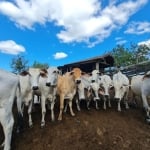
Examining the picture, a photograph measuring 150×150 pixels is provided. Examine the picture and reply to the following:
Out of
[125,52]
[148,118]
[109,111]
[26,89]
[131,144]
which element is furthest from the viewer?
[125,52]

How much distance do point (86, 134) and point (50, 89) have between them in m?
2.94

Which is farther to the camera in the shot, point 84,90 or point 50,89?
point 84,90

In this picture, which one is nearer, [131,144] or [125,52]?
[131,144]

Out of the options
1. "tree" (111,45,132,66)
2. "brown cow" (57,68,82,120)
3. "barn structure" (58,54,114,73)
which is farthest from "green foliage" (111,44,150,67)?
"brown cow" (57,68,82,120)

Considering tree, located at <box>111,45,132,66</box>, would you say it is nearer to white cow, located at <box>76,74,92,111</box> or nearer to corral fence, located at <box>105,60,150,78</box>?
corral fence, located at <box>105,60,150,78</box>

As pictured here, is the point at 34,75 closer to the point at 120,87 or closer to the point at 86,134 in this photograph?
the point at 86,134

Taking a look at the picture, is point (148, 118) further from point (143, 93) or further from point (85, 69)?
point (85, 69)

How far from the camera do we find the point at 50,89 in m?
12.2

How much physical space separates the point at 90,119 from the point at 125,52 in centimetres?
4199

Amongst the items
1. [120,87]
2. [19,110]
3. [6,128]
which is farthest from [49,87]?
[120,87]

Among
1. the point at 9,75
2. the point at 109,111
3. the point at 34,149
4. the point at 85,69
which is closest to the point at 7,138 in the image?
the point at 34,149

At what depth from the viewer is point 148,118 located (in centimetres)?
1288

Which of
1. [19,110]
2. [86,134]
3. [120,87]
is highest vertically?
[120,87]

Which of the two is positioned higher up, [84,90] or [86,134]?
[84,90]
